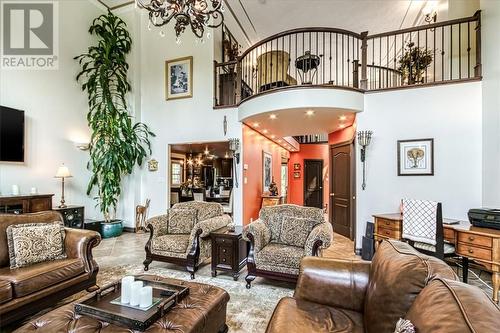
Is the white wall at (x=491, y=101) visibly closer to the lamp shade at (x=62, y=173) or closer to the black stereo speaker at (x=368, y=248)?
the black stereo speaker at (x=368, y=248)

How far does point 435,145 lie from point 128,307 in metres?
4.57

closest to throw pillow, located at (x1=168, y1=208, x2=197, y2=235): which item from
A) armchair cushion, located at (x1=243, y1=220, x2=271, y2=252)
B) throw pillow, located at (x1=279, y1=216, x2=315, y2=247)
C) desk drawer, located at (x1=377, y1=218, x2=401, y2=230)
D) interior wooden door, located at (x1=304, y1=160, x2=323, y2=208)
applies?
armchair cushion, located at (x1=243, y1=220, x2=271, y2=252)

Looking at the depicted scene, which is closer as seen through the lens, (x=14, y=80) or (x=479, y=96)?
(x=479, y=96)

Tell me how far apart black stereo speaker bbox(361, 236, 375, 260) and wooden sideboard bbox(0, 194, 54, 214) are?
212 inches

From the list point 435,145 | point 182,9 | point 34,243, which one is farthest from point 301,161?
point 34,243

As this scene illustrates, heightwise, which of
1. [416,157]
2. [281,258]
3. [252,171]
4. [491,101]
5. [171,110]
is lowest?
[281,258]

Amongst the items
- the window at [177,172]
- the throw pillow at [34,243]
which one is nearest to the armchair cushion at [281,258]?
the throw pillow at [34,243]

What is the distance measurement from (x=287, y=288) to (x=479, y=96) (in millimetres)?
3961

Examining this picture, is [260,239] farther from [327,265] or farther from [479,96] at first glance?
[479,96]

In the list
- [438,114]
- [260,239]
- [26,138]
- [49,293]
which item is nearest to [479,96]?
[438,114]

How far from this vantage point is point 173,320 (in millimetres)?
1565

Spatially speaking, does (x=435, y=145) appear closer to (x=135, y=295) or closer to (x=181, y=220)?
(x=181, y=220)

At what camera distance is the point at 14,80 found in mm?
4508

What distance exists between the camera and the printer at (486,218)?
2.79m
